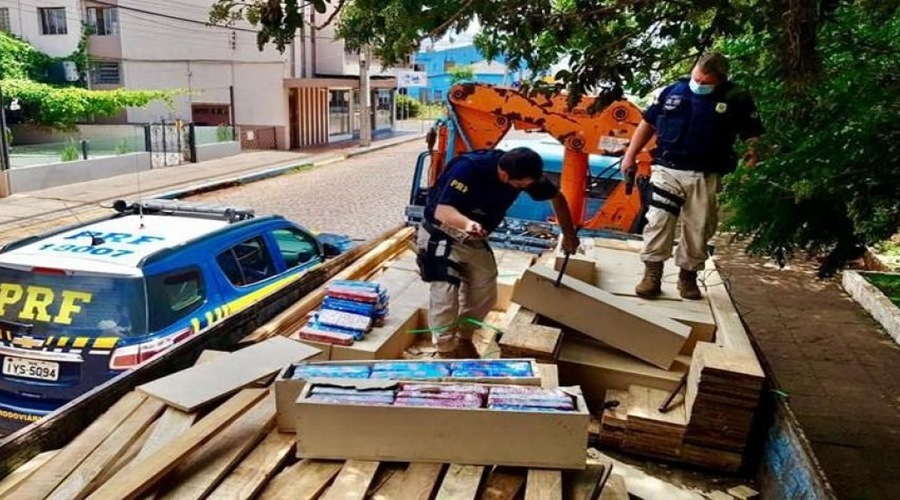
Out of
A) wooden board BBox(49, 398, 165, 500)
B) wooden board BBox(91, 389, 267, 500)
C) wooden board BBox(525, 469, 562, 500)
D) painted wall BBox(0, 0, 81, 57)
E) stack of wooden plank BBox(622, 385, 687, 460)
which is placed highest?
painted wall BBox(0, 0, 81, 57)

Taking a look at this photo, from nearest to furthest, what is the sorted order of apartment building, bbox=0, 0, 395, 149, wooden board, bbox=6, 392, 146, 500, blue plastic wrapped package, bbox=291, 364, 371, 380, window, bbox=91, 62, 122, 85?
1. wooden board, bbox=6, 392, 146, 500
2. blue plastic wrapped package, bbox=291, 364, 371, 380
3. apartment building, bbox=0, 0, 395, 149
4. window, bbox=91, 62, 122, 85

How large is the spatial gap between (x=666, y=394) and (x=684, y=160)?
1648 mm

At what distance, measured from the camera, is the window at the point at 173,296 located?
4.85 metres

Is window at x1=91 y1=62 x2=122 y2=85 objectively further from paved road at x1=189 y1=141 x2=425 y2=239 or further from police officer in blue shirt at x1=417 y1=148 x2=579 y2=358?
police officer in blue shirt at x1=417 y1=148 x2=579 y2=358

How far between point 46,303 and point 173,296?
2.65 feet

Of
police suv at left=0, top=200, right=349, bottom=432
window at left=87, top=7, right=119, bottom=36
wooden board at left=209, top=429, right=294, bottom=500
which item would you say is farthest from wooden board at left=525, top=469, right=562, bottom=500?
window at left=87, top=7, right=119, bottom=36

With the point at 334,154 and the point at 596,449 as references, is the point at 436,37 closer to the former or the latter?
the point at 596,449

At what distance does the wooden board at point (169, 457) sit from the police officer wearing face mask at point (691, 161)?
2.91 metres

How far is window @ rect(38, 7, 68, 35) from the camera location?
99.3 feet

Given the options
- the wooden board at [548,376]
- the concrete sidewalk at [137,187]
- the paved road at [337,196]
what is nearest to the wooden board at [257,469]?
the wooden board at [548,376]

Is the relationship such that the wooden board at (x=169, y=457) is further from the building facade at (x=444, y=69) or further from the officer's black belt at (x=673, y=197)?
the building facade at (x=444, y=69)

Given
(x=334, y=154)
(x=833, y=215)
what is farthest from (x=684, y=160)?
(x=334, y=154)

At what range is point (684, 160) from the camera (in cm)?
464

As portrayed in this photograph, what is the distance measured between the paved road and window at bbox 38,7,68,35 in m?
15.6
